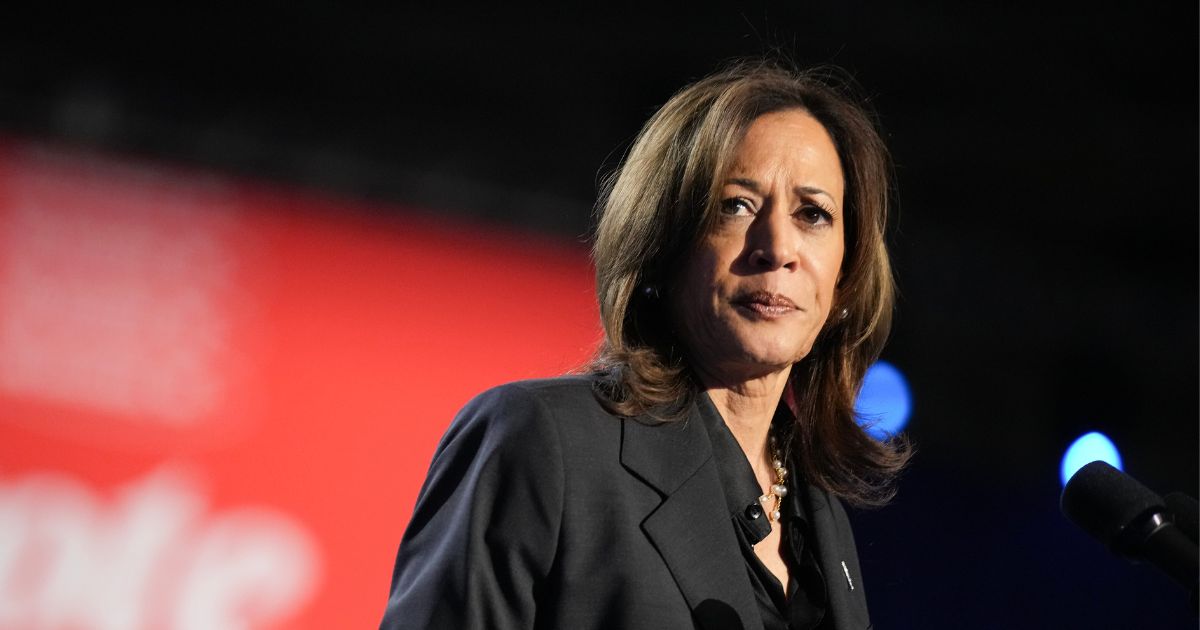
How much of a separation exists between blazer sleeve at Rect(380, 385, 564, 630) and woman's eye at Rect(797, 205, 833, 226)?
52cm

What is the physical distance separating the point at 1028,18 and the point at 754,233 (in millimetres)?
2978

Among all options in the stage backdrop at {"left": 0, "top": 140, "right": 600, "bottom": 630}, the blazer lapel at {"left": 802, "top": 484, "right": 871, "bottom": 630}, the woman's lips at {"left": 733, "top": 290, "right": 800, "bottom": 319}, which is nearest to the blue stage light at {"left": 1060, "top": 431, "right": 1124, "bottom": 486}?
the blazer lapel at {"left": 802, "top": 484, "right": 871, "bottom": 630}

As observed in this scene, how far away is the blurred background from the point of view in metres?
2.98

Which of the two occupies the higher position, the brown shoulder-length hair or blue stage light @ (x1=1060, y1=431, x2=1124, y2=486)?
the brown shoulder-length hair

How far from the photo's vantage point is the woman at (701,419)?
4.64ft

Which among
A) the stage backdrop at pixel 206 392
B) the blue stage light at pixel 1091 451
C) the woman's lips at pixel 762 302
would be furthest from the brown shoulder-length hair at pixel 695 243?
the stage backdrop at pixel 206 392

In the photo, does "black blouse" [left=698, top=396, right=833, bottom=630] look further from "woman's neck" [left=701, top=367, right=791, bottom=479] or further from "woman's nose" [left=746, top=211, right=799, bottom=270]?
"woman's nose" [left=746, top=211, right=799, bottom=270]

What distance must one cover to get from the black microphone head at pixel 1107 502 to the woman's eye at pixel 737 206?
2.00ft

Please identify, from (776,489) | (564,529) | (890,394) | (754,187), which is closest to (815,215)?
(754,187)

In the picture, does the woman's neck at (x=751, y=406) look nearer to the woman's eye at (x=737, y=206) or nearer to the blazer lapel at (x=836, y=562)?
the blazer lapel at (x=836, y=562)

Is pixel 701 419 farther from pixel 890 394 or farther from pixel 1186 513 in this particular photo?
pixel 890 394

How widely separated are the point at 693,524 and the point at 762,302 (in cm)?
33

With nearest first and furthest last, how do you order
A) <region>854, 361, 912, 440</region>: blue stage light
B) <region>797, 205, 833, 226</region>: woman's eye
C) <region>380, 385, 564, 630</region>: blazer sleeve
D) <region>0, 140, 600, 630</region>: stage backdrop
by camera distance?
<region>380, 385, 564, 630</region>: blazer sleeve
<region>797, 205, 833, 226</region>: woman's eye
<region>0, 140, 600, 630</region>: stage backdrop
<region>854, 361, 912, 440</region>: blue stage light

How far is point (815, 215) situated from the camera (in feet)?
5.77
